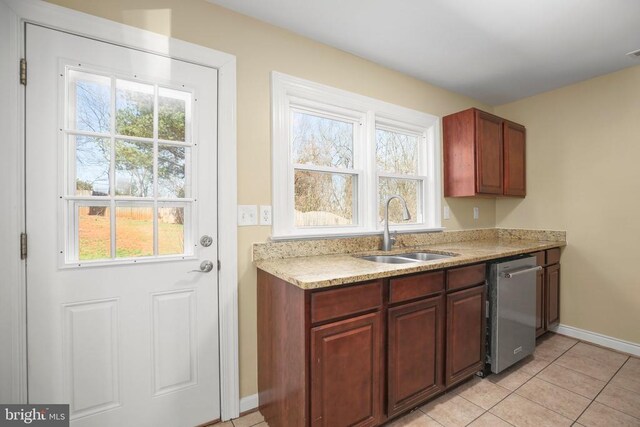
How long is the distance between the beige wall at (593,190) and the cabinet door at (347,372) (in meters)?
2.56

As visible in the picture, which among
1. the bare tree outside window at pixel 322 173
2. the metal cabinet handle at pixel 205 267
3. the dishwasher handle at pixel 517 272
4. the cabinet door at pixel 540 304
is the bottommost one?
the cabinet door at pixel 540 304

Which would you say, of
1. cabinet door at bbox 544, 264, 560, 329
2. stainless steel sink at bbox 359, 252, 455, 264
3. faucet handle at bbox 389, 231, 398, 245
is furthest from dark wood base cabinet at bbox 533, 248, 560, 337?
faucet handle at bbox 389, 231, 398, 245

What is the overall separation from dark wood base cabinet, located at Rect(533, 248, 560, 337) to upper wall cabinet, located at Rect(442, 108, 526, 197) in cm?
71

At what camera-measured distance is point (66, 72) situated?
54.2 inches

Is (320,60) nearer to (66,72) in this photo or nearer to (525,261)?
(66,72)

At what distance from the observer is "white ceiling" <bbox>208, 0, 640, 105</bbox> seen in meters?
1.77

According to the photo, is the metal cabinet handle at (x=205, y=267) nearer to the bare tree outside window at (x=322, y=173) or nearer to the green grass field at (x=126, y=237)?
the green grass field at (x=126, y=237)

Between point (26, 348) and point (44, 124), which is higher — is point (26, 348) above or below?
below

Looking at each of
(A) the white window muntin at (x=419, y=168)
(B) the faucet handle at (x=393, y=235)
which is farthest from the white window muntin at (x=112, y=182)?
(A) the white window muntin at (x=419, y=168)

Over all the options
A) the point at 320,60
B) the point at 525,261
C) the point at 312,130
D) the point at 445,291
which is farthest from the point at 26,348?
the point at 525,261

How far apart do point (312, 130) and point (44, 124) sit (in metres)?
1.50

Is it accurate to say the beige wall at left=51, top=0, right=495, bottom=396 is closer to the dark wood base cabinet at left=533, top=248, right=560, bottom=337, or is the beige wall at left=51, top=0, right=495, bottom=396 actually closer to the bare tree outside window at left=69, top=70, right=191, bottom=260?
the bare tree outside window at left=69, top=70, right=191, bottom=260

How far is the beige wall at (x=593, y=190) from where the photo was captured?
2.55 m

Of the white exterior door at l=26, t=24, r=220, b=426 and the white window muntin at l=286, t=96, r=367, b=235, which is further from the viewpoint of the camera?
the white window muntin at l=286, t=96, r=367, b=235
